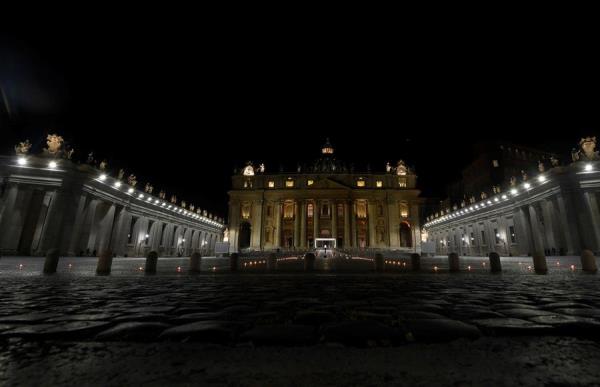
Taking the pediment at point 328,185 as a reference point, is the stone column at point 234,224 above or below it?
below

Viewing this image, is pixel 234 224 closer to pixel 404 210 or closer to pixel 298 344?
pixel 404 210

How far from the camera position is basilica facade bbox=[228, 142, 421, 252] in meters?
66.4

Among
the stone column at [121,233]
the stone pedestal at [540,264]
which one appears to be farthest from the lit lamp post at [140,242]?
the stone pedestal at [540,264]

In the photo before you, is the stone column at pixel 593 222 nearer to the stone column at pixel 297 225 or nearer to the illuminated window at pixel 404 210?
the illuminated window at pixel 404 210

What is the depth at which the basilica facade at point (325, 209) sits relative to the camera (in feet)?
218

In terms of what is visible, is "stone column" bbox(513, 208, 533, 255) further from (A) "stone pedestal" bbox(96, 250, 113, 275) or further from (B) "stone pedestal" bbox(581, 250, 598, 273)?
(A) "stone pedestal" bbox(96, 250, 113, 275)

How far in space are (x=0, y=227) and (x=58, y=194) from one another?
522cm

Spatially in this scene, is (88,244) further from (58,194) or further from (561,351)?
(561,351)

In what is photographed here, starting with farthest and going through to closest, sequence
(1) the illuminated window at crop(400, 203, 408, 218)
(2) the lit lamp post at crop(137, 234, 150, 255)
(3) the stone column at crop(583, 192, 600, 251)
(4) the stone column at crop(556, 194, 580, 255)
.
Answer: (1) the illuminated window at crop(400, 203, 408, 218) < (2) the lit lamp post at crop(137, 234, 150, 255) < (4) the stone column at crop(556, 194, 580, 255) < (3) the stone column at crop(583, 192, 600, 251)

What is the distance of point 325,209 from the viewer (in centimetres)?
6906

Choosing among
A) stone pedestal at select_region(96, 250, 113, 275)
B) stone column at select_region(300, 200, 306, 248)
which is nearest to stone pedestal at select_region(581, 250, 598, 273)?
stone pedestal at select_region(96, 250, 113, 275)

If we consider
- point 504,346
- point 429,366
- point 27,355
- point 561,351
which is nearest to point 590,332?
point 561,351

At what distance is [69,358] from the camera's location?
1.81 m

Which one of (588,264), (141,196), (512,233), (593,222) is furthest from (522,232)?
(141,196)
